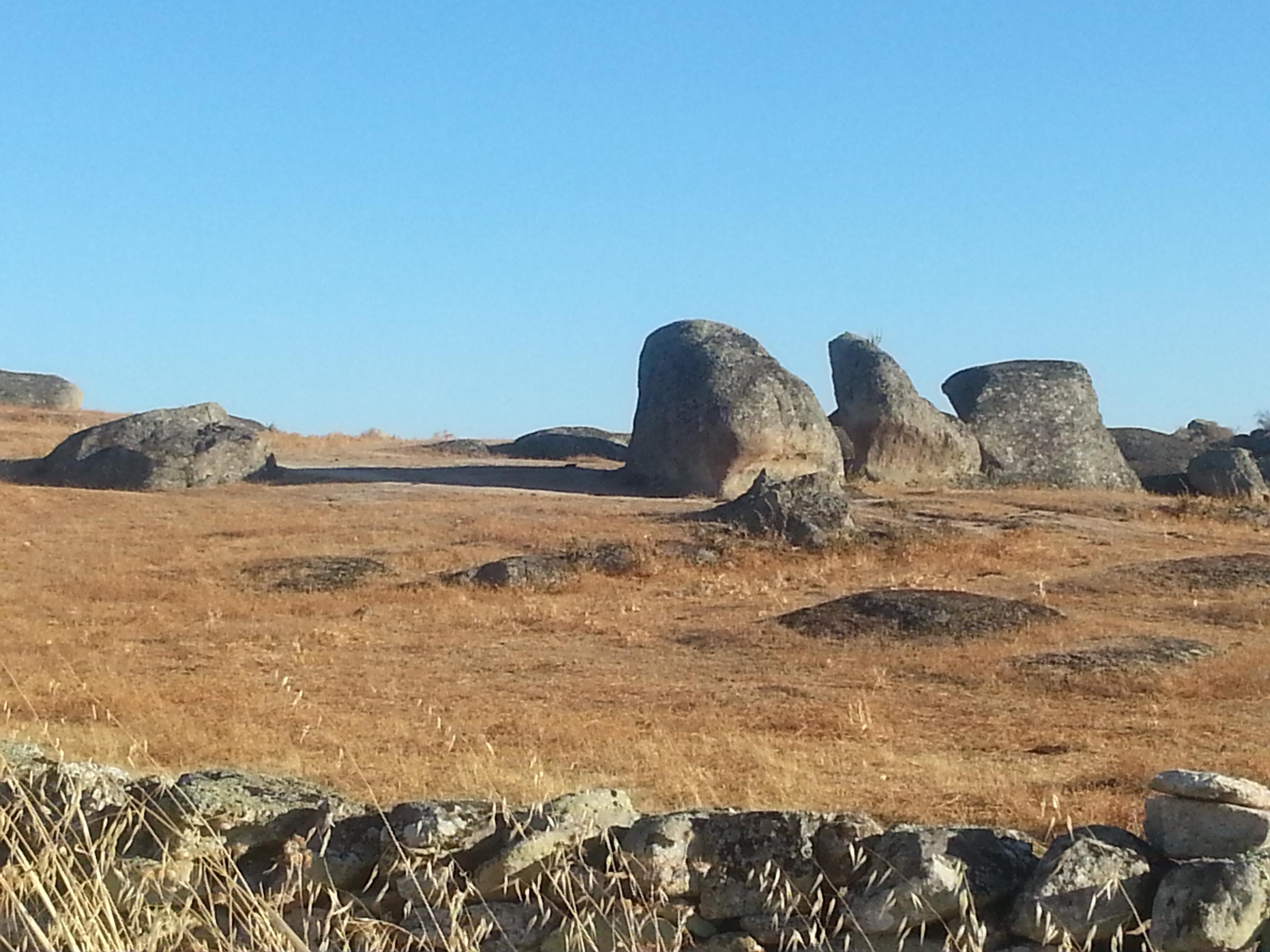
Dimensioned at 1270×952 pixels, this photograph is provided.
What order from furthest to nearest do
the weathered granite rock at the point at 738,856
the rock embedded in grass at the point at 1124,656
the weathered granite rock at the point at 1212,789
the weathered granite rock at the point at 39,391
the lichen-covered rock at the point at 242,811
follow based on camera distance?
the weathered granite rock at the point at 39,391 → the rock embedded in grass at the point at 1124,656 → the lichen-covered rock at the point at 242,811 → the weathered granite rock at the point at 1212,789 → the weathered granite rock at the point at 738,856

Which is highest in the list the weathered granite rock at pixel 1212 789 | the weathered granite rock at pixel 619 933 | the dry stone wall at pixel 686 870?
the weathered granite rock at pixel 1212 789

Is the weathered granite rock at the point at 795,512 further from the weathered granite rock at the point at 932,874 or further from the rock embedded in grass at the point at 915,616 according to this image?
the weathered granite rock at the point at 932,874

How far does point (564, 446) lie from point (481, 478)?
10.1m

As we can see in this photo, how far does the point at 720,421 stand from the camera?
28797 mm

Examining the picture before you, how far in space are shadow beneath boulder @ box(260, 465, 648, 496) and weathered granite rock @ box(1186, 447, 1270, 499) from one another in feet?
36.5

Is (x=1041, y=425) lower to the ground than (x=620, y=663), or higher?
higher

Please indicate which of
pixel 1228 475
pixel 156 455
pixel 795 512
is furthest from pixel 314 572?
pixel 1228 475

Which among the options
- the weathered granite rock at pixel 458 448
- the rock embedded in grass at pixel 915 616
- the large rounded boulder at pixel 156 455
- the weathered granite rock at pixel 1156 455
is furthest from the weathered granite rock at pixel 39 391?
the rock embedded in grass at pixel 915 616

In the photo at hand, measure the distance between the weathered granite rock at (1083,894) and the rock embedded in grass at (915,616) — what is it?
960cm

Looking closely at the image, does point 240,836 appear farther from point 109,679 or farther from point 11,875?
point 109,679

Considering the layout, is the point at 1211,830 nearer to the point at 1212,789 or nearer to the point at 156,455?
the point at 1212,789

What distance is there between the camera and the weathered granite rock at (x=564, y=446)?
127ft

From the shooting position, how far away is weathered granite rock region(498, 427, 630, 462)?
→ 1524 inches

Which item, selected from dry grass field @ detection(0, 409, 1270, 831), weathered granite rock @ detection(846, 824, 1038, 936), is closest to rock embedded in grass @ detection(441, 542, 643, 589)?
dry grass field @ detection(0, 409, 1270, 831)
